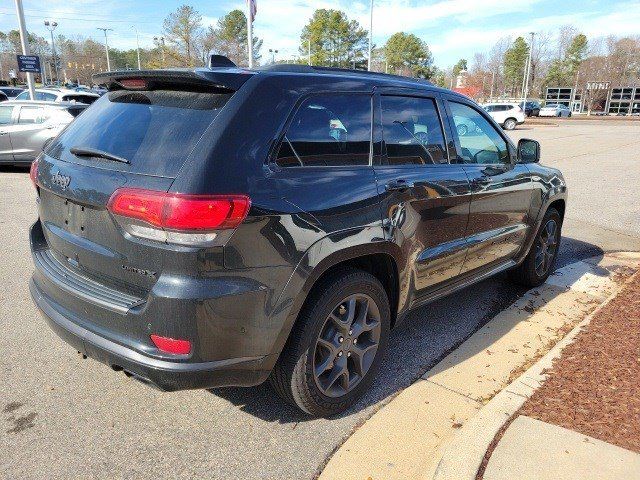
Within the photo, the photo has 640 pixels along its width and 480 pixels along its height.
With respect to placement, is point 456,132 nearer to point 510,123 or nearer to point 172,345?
point 172,345

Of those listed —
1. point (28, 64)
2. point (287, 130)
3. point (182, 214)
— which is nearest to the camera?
point (182, 214)

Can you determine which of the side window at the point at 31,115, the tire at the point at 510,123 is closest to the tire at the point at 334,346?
the side window at the point at 31,115

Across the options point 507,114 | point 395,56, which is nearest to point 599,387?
point 507,114

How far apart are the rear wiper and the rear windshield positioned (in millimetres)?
19

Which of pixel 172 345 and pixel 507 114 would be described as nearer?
pixel 172 345

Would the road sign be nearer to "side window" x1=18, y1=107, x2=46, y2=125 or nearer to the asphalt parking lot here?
"side window" x1=18, y1=107, x2=46, y2=125

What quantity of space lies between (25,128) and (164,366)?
36.4ft

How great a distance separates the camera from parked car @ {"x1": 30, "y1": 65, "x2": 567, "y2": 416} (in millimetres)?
2264

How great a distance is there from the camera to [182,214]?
7.14ft

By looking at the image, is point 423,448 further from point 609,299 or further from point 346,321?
point 609,299

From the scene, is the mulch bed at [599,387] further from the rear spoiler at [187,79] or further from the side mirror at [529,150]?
the rear spoiler at [187,79]

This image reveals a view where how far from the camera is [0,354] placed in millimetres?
3502

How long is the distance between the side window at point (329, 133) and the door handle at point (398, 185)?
190 mm

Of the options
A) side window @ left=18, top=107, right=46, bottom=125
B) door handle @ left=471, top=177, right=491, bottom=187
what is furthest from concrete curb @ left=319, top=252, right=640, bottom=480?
side window @ left=18, top=107, right=46, bottom=125
